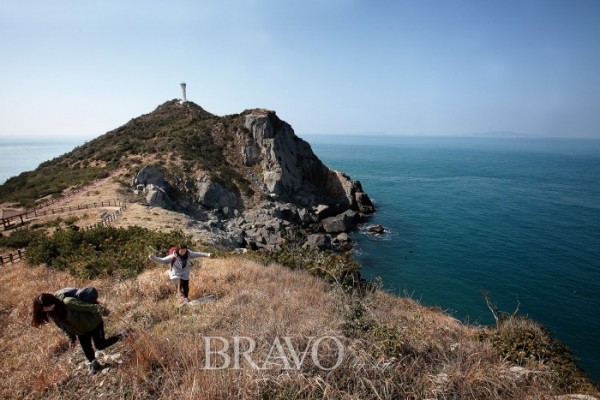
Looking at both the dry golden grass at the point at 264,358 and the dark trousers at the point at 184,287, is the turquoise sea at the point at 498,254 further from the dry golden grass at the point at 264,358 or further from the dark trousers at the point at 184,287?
the dark trousers at the point at 184,287

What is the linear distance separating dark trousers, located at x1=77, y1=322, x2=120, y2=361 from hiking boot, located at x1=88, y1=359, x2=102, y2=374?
0.08 m

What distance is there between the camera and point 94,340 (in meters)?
5.72

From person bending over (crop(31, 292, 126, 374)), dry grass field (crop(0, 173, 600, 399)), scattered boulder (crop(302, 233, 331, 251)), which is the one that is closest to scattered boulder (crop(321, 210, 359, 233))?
scattered boulder (crop(302, 233, 331, 251))

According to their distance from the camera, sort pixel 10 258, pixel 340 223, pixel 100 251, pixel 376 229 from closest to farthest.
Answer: pixel 100 251 < pixel 10 258 < pixel 376 229 < pixel 340 223

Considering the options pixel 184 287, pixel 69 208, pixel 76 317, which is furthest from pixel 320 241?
pixel 76 317

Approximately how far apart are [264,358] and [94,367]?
3011 millimetres

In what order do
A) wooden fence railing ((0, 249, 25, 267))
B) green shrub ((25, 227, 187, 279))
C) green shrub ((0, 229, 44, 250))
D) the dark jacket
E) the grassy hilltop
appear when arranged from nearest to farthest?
1. the grassy hilltop
2. the dark jacket
3. green shrub ((25, 227, 187, 279))
4. wooden fence railing ((0, 249, 25, 267))
5. green shrub ((0, 229, 44, 250))

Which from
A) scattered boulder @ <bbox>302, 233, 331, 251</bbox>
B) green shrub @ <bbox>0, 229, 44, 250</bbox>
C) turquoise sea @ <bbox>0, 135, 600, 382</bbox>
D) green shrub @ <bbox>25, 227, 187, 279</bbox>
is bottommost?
turquoise sea @ <bbox>0, 135, 600, 382</bbox>

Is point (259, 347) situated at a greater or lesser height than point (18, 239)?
greater

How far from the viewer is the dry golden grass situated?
4566 mm

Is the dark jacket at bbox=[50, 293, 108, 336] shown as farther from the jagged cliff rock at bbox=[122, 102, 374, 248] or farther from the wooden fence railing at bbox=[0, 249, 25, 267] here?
the jagged cliff rock at bbox=[122, 102, 374, 248]

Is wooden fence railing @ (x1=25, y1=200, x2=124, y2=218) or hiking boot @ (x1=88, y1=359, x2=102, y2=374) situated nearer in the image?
hiking boot @ (x1=88, y1=359, x2=102, y2=374)

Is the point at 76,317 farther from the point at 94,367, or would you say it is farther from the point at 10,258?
the point at 10,258

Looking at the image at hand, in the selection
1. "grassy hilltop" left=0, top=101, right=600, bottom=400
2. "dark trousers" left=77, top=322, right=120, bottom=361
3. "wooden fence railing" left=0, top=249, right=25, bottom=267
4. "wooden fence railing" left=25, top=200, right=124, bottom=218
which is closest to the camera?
"grassy hilltop" left=0, top=101, right=600, bottom=400
